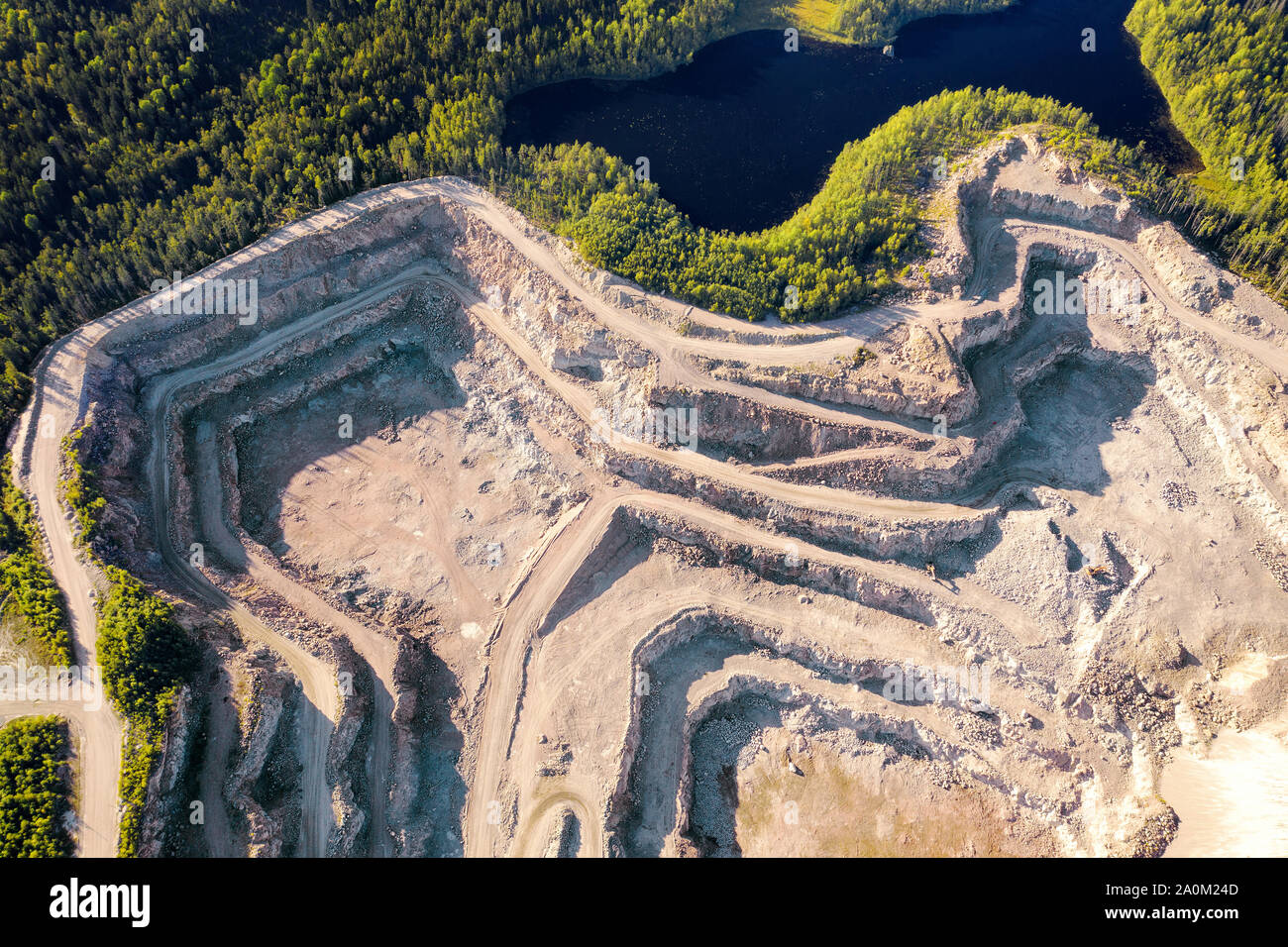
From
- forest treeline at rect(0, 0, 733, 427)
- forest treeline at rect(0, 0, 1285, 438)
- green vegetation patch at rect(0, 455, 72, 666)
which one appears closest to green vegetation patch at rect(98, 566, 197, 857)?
green vegetation patch at rect(0, 455, 72, 666)

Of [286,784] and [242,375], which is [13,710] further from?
[242,375]

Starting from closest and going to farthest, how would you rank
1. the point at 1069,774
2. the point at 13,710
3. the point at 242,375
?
the point at 13,710
the point at 1069,774
the point at 242,375

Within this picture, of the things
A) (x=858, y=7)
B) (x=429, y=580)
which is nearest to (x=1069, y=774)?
(x=429, y=580)

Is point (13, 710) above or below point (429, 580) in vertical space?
below

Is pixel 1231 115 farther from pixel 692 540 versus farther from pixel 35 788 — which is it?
pixel 35 788

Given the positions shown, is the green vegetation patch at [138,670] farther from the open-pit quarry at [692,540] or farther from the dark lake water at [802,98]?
the dark lake water at [802,98]

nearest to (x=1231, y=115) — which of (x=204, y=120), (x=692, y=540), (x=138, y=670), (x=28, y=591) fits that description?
(x=692, y=540)

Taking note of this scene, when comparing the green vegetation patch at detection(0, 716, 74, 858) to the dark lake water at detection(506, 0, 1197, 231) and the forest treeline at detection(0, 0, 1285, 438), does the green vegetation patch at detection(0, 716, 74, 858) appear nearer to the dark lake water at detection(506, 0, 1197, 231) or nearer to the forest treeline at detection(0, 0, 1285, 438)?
the forest treeline at detection(0, 0, 1285, 438)
